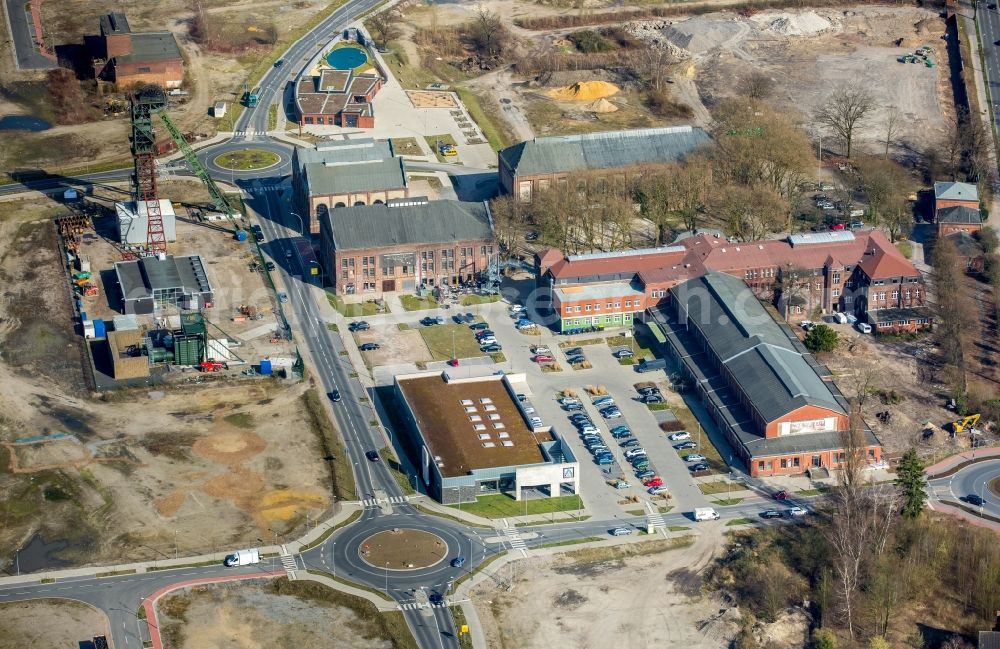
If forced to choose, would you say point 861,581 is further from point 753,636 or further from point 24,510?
point 24,510

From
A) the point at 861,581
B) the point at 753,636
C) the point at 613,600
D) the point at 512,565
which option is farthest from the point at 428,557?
the point at 861,581

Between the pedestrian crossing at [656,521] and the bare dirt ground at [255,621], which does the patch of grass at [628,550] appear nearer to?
the pedestrian crossing at [656,521]

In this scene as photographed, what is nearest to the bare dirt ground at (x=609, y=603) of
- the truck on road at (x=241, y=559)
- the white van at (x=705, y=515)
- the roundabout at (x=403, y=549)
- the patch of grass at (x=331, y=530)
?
the white van at (x=705, y=515)

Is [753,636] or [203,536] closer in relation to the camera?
[753,636]

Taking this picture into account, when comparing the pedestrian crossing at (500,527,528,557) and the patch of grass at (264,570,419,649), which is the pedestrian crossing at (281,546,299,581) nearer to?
the patch of grass at (264,570,419,649)

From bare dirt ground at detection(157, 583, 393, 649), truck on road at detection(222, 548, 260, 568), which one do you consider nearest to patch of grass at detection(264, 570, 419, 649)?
bare dirt ground at detection(157, 583, 393, 649)

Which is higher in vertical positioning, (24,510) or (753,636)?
(24,510)
